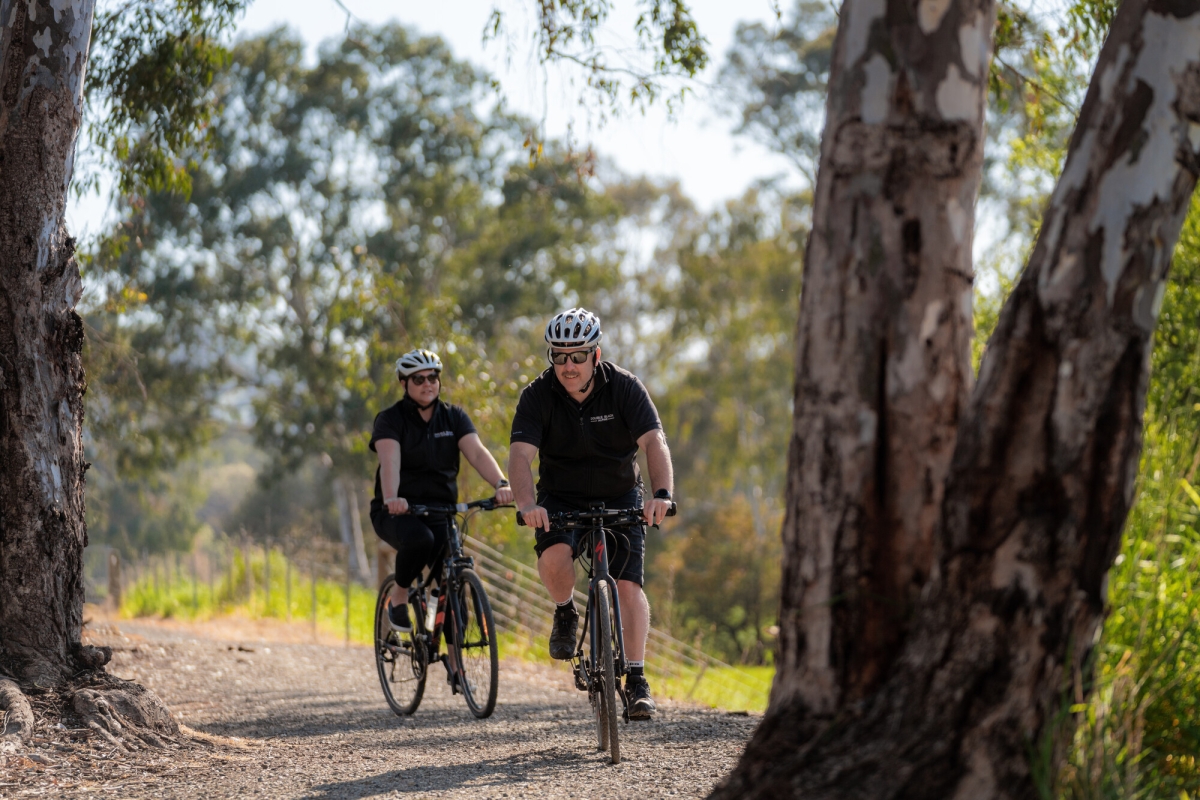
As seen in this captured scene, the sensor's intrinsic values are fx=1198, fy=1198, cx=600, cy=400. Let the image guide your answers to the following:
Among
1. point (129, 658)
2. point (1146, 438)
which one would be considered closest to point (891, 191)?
point (1146, 438)

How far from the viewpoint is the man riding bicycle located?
5535 mm

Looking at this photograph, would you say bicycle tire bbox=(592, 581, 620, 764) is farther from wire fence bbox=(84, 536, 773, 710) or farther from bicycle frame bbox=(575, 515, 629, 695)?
wire fence bbox=(84, 536, 773, 710)

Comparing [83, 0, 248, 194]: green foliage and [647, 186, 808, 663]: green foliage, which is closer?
[83, 0, 248, 194]: green foliage

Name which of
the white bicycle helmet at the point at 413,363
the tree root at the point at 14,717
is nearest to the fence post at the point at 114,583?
the white bicycle helmet at the point at 413,363

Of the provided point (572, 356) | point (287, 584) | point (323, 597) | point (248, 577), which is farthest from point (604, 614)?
point (248, 577)

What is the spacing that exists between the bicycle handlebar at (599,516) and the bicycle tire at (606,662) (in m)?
0.29

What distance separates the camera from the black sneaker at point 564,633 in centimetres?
579

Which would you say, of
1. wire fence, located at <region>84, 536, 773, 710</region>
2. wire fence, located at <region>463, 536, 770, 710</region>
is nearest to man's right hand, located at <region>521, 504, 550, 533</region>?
wire fence, located at <region>84, 536, 773, 710</region>

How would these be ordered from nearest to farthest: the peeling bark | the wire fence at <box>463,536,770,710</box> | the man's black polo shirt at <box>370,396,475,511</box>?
the peeling bark
the man's black polo shirt at <box>370,396,475,511</box>
the wire fence at <box>463,536,770,710</box>

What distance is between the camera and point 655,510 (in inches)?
206

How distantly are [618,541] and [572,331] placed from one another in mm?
1012

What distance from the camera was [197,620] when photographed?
14.9 metres

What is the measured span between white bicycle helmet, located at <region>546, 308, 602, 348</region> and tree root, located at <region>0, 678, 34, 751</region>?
9.66ft

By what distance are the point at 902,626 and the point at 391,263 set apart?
87.7 ft
